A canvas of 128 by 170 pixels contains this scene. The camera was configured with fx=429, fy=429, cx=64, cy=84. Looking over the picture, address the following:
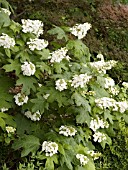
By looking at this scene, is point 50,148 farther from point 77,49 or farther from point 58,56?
point 77,49

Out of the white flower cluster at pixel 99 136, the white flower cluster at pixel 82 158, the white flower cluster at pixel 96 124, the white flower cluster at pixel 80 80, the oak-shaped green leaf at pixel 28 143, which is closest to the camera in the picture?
the white flower cluster at pixel 80 80

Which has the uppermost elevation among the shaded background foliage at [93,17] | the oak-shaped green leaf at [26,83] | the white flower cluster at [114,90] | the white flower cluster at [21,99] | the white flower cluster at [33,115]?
the oak-shaped green leaf at [26,83]

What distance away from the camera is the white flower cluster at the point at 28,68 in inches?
135

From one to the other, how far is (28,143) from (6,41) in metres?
0.85

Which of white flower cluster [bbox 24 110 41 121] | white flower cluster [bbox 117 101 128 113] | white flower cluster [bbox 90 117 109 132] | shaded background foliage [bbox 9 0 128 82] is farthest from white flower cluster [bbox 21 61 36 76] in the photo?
shaded background foliage [bbox 9 0 128 82]

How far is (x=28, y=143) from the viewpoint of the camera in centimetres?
352

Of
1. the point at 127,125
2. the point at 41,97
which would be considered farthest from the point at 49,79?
the point at 127,125

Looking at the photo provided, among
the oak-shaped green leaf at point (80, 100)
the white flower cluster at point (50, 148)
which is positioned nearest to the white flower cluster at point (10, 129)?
the white flower cluster at point (50, 148)

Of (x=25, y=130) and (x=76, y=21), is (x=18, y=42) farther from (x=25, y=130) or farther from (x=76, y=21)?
(x=76, y=21)

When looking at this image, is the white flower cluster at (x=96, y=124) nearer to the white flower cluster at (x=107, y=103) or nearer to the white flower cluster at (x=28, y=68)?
the white flower cluster at (x=107, y=103)

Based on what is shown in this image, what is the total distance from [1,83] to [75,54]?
699 millimetres

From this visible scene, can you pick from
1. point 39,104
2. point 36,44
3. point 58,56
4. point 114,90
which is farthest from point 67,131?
point 114,90

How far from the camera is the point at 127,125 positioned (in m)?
4.91

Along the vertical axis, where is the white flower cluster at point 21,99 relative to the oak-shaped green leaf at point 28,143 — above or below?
above
